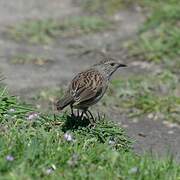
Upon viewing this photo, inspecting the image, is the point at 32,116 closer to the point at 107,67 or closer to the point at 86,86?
the point at 86,86

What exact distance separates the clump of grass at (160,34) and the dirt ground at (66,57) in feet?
0.73

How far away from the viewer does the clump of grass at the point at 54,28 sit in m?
11.9

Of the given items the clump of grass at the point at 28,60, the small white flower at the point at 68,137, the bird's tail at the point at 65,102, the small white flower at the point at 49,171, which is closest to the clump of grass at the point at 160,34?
the clump of grass at the point at 28,60

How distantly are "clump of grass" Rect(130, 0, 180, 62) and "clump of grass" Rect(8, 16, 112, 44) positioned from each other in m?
0.82

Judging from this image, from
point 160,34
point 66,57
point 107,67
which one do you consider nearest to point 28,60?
point 66,57

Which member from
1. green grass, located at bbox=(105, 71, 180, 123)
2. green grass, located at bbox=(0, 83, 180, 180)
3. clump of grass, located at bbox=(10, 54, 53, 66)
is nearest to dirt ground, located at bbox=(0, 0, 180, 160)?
clump of grass, located at bbox=(10, 54, 53, 66)

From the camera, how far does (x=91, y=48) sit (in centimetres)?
1154

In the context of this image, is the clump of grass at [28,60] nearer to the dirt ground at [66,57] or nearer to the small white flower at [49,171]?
the dirt ground at [66,57]

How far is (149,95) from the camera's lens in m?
9.64

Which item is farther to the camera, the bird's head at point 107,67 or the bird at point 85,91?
the bird's head at point 107,67

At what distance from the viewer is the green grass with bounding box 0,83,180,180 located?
5465 millimetres

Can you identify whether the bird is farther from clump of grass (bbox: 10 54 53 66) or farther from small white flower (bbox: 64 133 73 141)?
clump of grass (bbox: 10 54 53 66)

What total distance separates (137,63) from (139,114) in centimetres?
176

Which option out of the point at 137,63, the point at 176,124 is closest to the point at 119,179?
the point at 176,124
